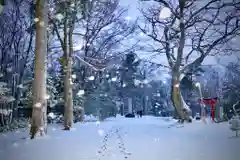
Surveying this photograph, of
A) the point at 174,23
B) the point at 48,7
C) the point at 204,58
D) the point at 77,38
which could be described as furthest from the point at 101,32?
the point at 204,58

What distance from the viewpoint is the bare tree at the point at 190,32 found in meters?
A: 2.42

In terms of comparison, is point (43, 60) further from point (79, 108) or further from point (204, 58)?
point (204, 58)

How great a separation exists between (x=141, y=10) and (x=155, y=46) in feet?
1.28

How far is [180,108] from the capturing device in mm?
2311

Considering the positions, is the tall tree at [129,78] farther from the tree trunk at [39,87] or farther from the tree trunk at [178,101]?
the tree trunk at [39,87]

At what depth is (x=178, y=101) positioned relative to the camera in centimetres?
231

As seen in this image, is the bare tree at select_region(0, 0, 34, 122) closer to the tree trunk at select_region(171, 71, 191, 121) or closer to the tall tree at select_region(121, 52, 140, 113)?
the tall tree at select_region(121, 52, 140, 113)

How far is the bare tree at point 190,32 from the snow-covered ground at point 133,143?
0.21 metres

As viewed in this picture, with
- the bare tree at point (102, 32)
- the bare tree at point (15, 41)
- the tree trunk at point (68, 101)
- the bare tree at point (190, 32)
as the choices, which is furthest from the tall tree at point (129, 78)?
the bare tree at point (15, 41)

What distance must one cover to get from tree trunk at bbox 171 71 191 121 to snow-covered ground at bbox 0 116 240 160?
0.10 meters

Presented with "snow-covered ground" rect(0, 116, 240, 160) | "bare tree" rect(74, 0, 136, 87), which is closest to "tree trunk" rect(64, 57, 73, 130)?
"bare tree" rect(74, 0, 136, 87)

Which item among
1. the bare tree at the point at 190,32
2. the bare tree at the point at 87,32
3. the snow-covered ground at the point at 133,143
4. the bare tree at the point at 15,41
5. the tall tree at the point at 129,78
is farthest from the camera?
the bare tree at the point at 15,41

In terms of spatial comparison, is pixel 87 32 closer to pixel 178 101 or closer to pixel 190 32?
pixel 190 32

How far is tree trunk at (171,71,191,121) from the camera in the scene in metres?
2.31
